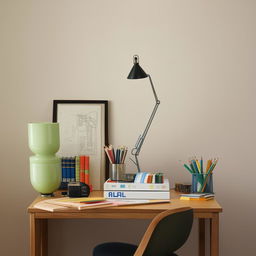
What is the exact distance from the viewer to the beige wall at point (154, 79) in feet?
9.55

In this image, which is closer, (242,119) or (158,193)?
(158,193)

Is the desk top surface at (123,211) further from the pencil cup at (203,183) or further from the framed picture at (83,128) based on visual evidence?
the framed picture at (83,128)

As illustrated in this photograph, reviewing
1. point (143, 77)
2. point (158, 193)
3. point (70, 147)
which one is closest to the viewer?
point (158, 193)

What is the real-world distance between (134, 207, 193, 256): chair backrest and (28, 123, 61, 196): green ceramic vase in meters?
0.78

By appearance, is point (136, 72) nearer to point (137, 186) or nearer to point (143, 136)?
point (143, 136)

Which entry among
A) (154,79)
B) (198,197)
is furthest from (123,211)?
(154,79)

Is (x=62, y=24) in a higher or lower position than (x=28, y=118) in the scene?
higher

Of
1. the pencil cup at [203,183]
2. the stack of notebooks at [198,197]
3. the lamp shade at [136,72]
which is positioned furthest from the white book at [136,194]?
the lamp shade at [136,72]

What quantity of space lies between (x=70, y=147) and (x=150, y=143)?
51 centimetres

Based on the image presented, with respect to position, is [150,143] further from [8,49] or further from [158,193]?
[8,49]

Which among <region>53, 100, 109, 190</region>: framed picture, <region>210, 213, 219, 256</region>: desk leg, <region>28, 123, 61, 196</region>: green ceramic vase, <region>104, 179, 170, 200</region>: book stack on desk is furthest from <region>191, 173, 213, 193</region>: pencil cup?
<region>28, 123, 61, 196</region>: green ceramic vase

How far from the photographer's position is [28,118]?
2939 mm

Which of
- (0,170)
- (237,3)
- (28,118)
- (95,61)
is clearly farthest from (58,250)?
(237,3)

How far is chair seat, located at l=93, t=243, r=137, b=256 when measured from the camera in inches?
92.7
